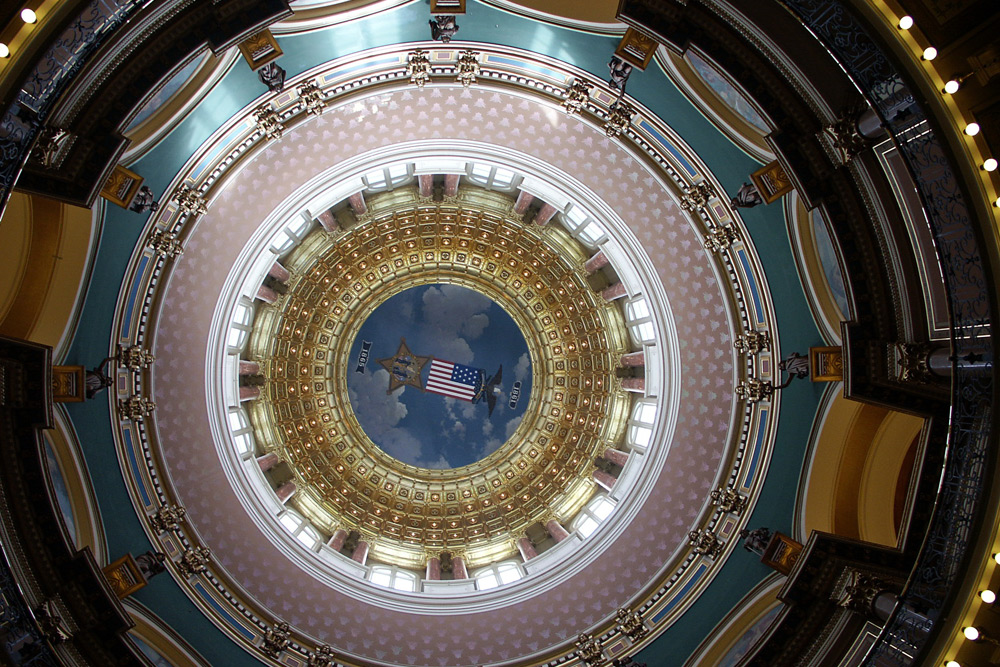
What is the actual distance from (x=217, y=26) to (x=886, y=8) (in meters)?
11.6

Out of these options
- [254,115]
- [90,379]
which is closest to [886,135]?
[254,115]

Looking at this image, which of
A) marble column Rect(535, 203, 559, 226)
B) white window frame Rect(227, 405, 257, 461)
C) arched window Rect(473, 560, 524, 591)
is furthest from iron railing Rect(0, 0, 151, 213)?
arched window Rect(473, 560, 524, 591)

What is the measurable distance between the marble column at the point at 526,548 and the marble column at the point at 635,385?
7.07m

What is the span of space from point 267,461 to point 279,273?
7023mm

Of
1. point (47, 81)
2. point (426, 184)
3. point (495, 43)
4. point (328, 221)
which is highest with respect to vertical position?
point (495, 43)

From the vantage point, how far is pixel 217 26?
1103 centimetres

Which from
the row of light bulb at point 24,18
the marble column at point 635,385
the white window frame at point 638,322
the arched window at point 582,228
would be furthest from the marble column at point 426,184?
the row of light bulb at point 24,18

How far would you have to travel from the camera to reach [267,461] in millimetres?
21500

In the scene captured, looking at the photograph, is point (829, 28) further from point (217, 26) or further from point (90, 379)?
point (90, 379)

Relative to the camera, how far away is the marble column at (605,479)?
21.2 meters

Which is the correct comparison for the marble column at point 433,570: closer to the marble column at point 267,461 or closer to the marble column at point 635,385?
the marble column at point 267,461

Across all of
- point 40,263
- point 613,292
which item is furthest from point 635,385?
point 40,263

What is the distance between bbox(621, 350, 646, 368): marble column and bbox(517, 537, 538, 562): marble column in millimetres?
7831

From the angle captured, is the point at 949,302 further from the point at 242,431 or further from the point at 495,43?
the point at 242,431
